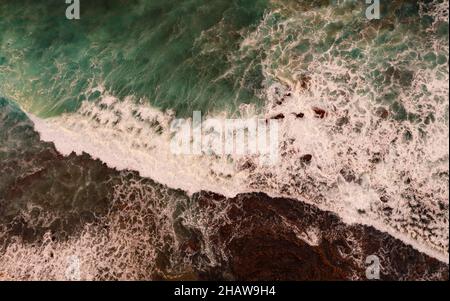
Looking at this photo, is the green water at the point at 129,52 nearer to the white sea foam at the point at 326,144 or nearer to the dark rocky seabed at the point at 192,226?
the white sea foam at the point at 326,144

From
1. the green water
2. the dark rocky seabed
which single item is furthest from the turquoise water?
the dark rocky seabed

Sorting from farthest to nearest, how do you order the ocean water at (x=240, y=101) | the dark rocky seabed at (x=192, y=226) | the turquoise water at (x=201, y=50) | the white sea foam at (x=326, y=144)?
the turquoise water at (x=201, y=50)
the ocean water at (x=240, y=101)
the white sea foam at (x=326, y=144)
the dark rocky seabed at (x=192, y=226)

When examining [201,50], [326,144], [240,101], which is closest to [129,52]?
[201,50]

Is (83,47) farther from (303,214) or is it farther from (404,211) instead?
(404,211)

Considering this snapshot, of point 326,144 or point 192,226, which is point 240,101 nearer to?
point 326,144

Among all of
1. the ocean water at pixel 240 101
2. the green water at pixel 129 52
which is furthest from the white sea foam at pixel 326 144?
the green water at pixel 129 52

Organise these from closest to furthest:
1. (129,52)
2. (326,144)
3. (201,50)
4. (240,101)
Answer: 1. (326,144)
2. (240,101)
3. (201,50)
4. (129,52)

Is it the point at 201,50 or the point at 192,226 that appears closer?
the point at 192,226
